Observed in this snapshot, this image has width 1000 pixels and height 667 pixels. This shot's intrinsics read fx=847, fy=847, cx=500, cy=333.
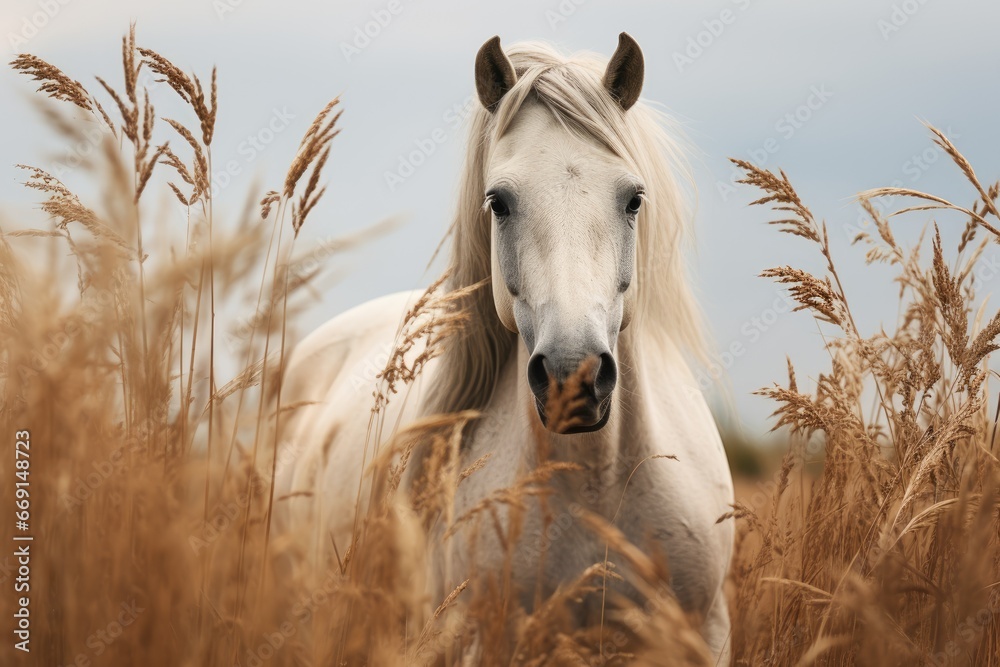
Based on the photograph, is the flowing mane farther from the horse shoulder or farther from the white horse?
the horse shoulder

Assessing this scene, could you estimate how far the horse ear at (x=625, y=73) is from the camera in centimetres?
289

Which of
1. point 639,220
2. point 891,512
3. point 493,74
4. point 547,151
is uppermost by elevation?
point 493,74

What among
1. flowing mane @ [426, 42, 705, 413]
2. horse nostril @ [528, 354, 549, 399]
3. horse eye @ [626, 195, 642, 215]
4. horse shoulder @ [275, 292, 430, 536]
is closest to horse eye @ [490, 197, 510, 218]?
flowing mane @ [426, 42, 705, 413]

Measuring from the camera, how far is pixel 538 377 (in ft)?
7.70

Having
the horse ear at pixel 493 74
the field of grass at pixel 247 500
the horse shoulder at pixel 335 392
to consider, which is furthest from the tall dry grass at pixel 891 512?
the horse shoulder at pixel 335 392

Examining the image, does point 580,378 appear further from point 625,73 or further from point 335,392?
point 335,392

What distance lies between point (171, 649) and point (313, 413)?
372 centimetres

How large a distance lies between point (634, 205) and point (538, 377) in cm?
73

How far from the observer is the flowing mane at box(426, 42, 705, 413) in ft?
9.30

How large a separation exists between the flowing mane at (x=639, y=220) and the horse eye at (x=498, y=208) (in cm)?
26

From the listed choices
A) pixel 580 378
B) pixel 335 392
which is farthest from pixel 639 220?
pixel 335 392

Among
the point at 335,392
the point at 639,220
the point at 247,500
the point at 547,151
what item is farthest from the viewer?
the point at 335,392

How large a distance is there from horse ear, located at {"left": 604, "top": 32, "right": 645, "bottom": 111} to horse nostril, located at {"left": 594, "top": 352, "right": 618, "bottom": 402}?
1.11 metres

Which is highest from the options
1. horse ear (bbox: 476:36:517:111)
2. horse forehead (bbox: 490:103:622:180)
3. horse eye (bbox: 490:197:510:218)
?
horse ear (bbox: 476:36:517:111)
